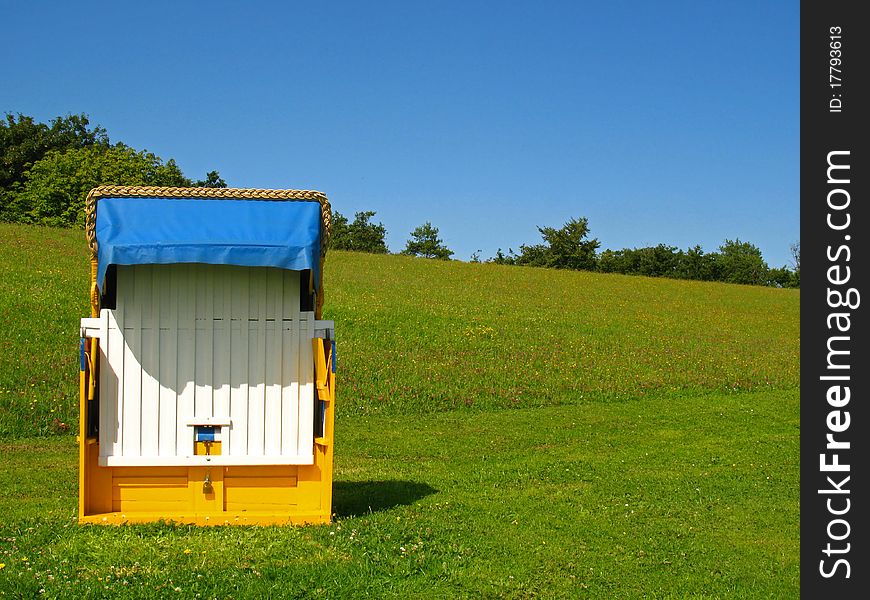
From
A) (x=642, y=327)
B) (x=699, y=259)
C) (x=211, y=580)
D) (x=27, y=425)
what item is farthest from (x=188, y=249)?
(x=699, y=259)

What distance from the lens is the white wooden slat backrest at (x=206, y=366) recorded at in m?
8.59

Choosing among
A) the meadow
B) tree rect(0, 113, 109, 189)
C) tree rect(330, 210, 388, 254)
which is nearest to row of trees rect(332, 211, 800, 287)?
tree rect(330, 210, 388, 254)

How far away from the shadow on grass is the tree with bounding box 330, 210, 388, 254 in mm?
Result: 82916

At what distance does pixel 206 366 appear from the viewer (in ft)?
28.6

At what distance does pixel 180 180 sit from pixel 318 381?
68.4 m

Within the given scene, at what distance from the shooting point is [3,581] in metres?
6.49

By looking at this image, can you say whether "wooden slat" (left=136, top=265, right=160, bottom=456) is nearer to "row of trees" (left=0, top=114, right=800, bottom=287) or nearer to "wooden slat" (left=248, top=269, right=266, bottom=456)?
"wooden slat" (left=248, top=269, right=266, bottom=456)

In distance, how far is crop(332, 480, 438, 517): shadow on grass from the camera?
9680 millimetres

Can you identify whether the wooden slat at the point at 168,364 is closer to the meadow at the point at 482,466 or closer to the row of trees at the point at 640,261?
the meadow at the point at 482,466

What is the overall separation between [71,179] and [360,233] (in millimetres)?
39401

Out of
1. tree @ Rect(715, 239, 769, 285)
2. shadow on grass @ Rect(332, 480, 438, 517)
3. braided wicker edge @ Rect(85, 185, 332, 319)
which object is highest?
tree @ Rect(715, 239, 769, 285)

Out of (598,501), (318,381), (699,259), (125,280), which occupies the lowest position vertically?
(598,501)

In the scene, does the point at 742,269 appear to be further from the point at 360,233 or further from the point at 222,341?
the point at 222,341
